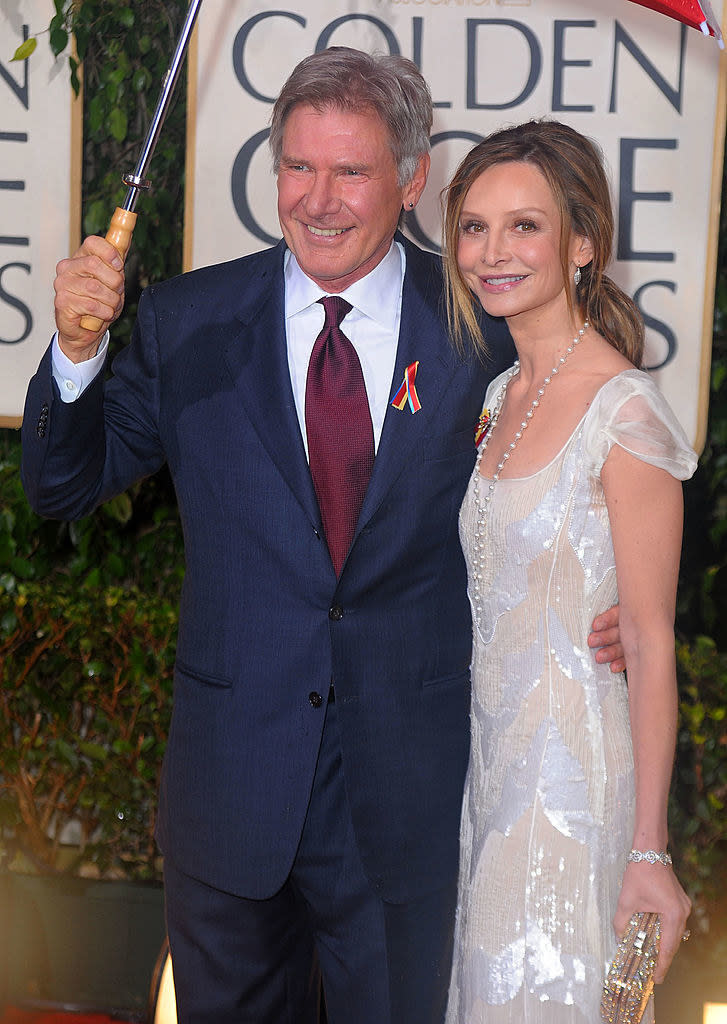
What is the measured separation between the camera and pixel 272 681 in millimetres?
1778

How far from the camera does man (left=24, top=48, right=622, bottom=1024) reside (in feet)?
5.77

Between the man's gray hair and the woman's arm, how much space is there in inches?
25.3

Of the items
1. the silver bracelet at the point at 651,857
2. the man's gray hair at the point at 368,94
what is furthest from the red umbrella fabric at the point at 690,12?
the silver bracelet at the point at 651,857

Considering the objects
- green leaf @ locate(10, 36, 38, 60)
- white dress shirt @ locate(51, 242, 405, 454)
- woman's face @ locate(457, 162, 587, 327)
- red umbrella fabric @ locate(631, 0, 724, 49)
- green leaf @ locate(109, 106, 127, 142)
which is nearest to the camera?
red umbrella fabric @ locate(631, 0, 724, 49)

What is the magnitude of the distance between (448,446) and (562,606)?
1.04 ft

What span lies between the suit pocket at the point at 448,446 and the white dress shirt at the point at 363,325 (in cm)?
8

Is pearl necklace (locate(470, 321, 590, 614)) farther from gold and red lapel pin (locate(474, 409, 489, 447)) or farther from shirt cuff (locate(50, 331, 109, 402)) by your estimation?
shirt cuff (locate(50, 331, 109, 402))

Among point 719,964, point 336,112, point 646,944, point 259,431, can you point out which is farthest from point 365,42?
point 719,964

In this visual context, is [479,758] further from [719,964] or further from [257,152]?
[257,152]

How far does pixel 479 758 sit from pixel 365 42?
76.7 inches

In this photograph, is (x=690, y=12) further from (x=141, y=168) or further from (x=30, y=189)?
(x=30, y=189)

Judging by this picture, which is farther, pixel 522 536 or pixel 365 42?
pixel 365 42

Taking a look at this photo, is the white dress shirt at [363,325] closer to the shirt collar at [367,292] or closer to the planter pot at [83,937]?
the shirt collar at [367,292]

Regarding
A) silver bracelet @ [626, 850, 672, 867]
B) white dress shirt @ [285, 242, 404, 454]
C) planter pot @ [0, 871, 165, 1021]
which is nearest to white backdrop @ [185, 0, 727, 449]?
white dress shirt @ [285, 242, 404, 454]
